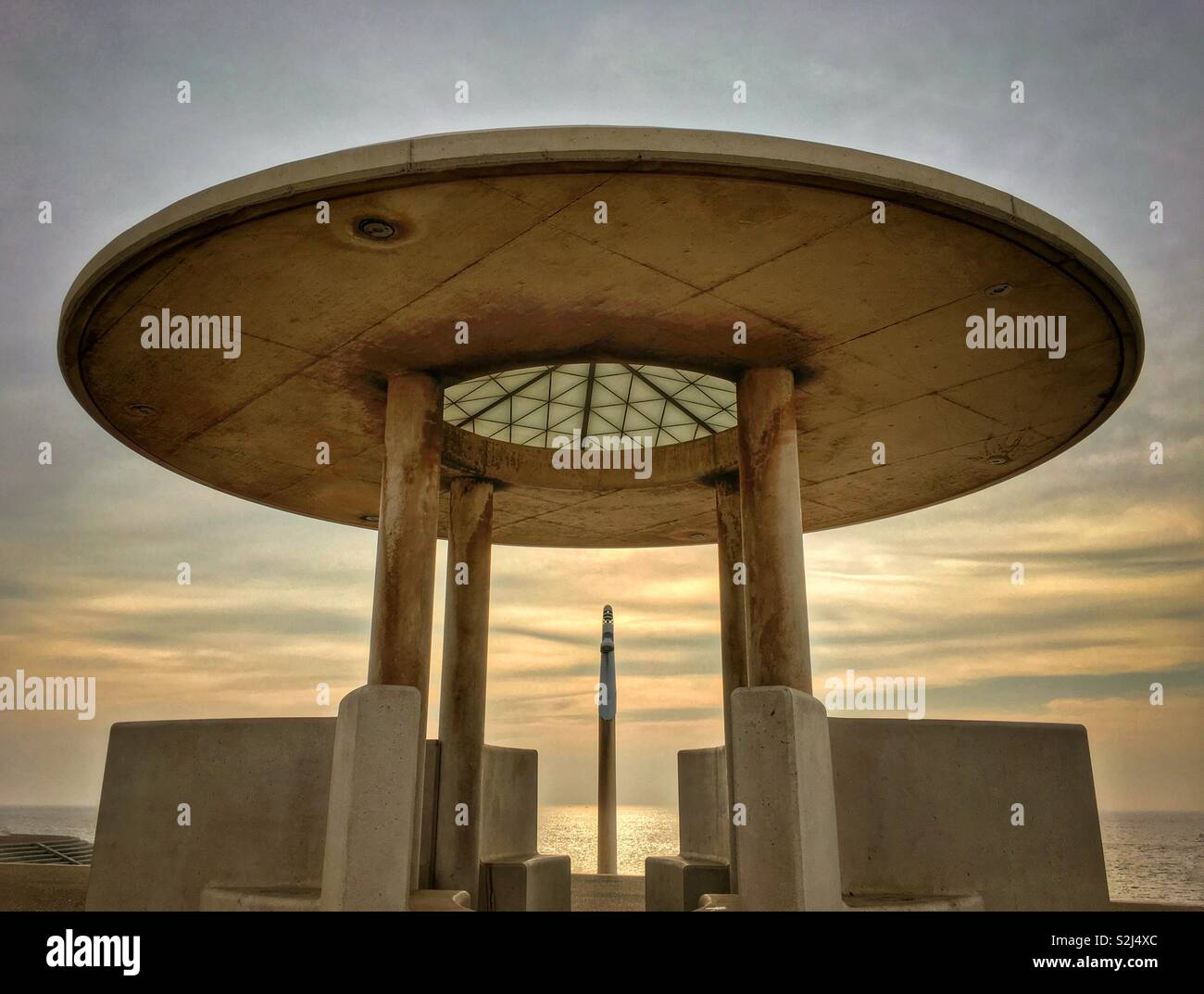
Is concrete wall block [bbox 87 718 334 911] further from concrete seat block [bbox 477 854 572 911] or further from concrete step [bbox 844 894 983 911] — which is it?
concrete step [bbox 844 894 983 911]

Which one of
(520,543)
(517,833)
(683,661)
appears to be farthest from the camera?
(683,661)

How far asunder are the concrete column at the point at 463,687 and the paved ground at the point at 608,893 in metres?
5.58

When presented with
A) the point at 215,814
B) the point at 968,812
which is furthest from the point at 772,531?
the point at 215,814

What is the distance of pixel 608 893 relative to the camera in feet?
88.4

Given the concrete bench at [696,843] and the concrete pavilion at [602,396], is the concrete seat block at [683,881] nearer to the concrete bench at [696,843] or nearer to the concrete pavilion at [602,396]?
the concrete bench at [696,843]

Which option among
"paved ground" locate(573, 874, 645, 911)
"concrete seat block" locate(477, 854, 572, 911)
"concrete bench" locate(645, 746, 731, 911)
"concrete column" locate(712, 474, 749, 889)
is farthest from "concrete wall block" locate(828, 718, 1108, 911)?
"paved ground" locate(573, 874, 645, 911)

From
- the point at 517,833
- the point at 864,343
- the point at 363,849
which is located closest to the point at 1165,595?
the point at 864,343

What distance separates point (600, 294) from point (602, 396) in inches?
307

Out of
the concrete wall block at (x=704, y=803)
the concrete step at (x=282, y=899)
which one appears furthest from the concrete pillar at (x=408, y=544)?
the concrete wall block at (x=704, y=803)

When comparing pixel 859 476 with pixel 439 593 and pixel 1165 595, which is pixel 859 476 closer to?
pixel 1165 595

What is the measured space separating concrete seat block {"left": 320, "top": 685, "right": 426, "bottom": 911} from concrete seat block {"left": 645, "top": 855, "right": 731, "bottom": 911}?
9366mm

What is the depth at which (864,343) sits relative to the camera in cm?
1630

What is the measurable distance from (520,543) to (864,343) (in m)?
15.4

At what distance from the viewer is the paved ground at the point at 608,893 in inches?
941
